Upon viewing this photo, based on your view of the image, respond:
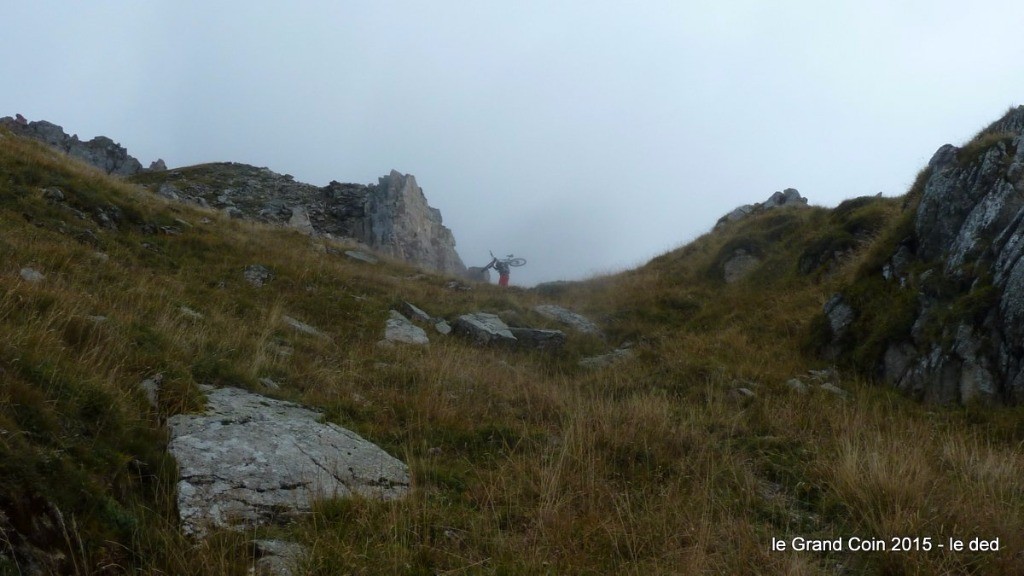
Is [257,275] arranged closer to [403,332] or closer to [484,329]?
[403,332]

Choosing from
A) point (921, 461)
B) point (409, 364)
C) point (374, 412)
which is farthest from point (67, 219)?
point (921, 461)

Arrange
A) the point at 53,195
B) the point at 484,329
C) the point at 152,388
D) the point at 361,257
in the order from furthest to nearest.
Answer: the point at 361,257 < the point at 484,329 < the point at 53,195 < the point at 152,388

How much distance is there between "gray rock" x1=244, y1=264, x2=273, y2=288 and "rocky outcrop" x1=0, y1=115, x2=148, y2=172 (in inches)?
1398

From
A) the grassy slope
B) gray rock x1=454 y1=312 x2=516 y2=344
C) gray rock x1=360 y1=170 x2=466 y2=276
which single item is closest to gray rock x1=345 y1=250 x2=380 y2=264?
gray rock x1=454 y1=312 x2=516 y2=344

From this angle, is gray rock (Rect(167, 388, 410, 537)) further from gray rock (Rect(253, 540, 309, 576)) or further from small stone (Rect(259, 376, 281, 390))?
small stone (Rect(259, 376, 281, 390))

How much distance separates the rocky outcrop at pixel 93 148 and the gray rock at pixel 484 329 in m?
38.4

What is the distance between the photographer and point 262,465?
14.4ft

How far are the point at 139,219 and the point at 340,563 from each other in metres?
13.0

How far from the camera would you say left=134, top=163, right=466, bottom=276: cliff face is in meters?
33.3

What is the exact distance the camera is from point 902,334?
8977mm

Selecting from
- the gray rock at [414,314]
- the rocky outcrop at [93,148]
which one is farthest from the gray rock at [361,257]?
the rocky outcrop at [93,148]

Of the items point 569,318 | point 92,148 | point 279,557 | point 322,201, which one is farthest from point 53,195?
point 92,148

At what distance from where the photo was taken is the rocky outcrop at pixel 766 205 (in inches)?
992

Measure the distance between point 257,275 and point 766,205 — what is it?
20.0 m
